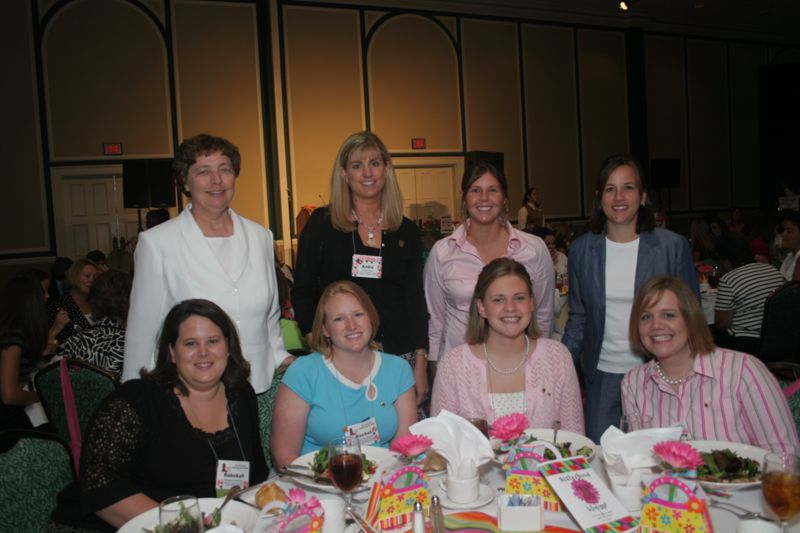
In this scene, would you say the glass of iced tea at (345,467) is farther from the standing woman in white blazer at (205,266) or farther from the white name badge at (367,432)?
the standing woman in white blazer at (205,266)

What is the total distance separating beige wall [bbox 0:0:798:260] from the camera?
883 cm

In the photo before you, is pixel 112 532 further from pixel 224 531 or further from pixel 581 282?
pixel 581 282

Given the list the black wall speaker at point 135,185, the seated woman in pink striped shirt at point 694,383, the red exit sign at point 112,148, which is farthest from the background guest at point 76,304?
the red exit sign at point 112,148

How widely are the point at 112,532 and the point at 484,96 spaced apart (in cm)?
1053

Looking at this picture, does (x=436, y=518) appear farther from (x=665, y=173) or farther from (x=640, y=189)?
(x=665, y=173)

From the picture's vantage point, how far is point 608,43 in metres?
12.7

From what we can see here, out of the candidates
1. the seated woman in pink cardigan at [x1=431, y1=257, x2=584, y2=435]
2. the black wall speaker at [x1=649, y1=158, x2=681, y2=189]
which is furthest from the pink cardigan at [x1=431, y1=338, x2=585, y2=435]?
the black wall speaker at [x1=649, y1=158, x2=681, y2=189]

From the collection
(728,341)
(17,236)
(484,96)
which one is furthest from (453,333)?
(484,96)

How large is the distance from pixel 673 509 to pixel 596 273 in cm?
158

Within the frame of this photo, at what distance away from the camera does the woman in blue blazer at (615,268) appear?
2.76 m

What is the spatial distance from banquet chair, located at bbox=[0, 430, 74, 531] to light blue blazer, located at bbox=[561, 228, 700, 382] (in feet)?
6.68

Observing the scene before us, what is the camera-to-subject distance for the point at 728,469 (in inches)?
64.1

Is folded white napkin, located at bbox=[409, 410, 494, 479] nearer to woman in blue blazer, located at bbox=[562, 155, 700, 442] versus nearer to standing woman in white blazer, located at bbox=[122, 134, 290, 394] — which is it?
standing woman in white blazer, located at bbox=[122, 134, 290, 394]

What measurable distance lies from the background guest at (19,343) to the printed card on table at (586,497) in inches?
123
